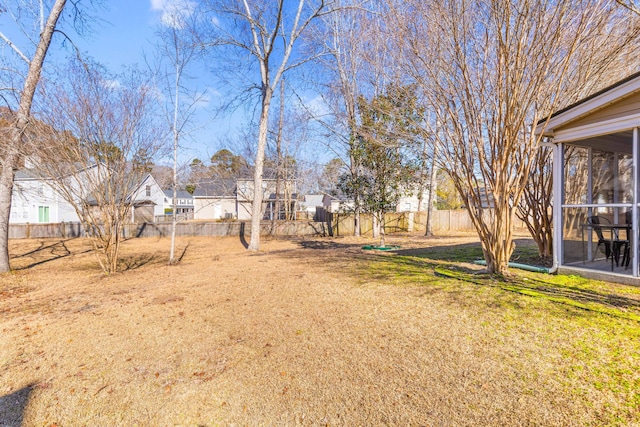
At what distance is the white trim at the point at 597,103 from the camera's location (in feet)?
15.6

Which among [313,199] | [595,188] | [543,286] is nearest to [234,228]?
[543,286]

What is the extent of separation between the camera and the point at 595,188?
20.5ft

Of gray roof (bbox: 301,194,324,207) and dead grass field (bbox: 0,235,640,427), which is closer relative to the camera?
dead grass field (bbox: 0,235,640,427)

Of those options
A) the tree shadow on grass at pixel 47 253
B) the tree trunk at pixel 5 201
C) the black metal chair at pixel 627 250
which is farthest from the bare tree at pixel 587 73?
the tree shadow on grass at pixel 47 253

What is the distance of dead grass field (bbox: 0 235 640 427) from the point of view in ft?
7.62

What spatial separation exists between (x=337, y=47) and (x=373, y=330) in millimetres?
13447

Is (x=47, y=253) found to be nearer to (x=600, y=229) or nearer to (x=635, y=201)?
(x=600, y=229)

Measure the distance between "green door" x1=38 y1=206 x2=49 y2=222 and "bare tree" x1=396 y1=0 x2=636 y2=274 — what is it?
89.6ft

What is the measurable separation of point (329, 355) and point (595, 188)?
6132mm

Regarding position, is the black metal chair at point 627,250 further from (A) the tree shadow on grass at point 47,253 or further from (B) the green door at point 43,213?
(B) the green door at point 43,213

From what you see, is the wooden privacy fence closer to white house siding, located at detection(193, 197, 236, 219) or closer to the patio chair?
the patio chair

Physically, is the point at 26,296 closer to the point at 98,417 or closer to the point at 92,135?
the point at 92,135

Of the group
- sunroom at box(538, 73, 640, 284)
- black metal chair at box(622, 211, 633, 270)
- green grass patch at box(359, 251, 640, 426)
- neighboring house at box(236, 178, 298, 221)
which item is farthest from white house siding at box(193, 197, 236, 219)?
black metal chair at box(622, 211, 633, 270)

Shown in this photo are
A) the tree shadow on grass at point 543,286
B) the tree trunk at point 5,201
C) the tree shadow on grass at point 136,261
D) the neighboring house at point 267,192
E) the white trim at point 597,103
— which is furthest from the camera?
the neighboring house at point 267,192
